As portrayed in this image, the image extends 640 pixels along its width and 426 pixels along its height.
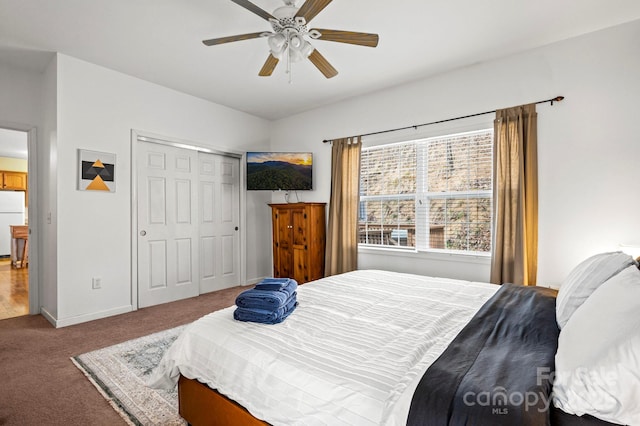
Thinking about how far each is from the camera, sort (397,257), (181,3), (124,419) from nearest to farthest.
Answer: (124,419)
(181,3)
(397,257)

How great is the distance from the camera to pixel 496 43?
2900mm

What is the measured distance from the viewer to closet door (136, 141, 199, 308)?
3.85m

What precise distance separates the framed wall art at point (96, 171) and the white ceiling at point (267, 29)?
0.99 m

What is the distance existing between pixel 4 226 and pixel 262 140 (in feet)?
23.2

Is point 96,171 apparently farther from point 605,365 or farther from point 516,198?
point 516,198

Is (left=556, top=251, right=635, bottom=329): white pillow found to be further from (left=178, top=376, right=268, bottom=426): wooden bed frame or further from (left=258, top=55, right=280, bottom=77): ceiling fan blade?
(left=258, top=55, right=280, bottom=77): ceiling fan blade

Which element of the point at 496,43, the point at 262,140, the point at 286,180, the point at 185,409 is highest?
the point at 496,43

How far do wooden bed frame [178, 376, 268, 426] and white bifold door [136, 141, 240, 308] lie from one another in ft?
8.74

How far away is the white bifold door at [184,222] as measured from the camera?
388 cm

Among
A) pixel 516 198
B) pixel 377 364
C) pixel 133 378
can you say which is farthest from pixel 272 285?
pixel 516 198

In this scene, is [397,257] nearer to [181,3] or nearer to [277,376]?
[277,376]

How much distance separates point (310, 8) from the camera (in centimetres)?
197

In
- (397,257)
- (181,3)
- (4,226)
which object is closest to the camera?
(181,3)

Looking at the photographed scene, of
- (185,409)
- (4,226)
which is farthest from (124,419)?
(4,226)
